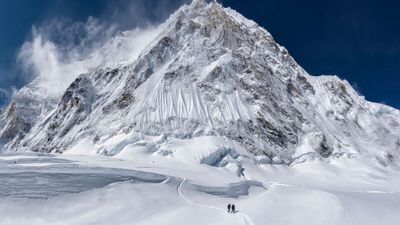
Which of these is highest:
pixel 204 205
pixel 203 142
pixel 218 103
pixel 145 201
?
pixel 218 103

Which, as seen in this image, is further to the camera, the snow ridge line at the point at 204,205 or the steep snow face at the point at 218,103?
the steep snow face at the point at 218,103

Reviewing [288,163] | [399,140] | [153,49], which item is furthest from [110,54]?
[399,140]

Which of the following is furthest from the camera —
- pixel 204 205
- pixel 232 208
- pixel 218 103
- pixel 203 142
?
pixel 218 103

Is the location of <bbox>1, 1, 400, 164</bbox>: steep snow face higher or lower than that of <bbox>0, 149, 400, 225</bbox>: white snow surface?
higher

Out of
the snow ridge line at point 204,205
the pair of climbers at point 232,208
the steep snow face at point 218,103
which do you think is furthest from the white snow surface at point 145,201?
the steep snow face at point 218,103

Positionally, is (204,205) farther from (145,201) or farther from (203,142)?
(203,142)

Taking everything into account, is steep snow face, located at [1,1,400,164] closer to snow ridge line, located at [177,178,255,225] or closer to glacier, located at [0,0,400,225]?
glacier, located at [0,0,400,225]

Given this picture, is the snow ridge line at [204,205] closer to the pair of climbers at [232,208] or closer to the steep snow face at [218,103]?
the pair of climbers at [232,208]

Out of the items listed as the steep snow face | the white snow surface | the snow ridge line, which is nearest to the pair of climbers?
the white snow surface

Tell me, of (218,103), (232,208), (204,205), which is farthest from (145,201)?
(218,103)
